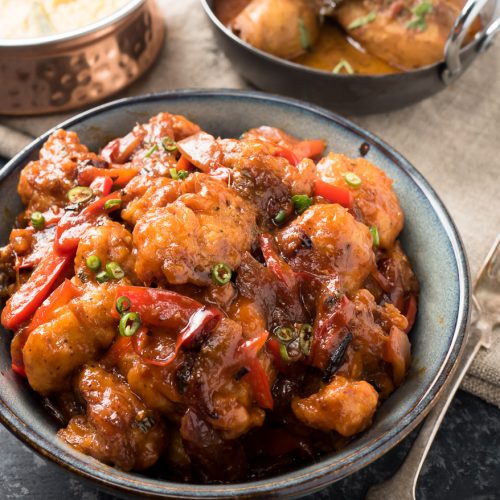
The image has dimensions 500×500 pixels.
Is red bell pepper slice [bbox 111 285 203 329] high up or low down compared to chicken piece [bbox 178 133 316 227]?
down

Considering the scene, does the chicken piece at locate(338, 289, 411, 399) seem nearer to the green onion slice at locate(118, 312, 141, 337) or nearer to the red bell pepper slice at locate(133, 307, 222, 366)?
the red bell pepper slice at locate(133, 307, 222, 366)

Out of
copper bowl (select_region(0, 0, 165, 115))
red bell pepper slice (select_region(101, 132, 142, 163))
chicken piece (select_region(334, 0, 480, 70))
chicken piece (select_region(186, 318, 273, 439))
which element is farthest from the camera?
chicken piece (select_region(334, 0, 480, 70))

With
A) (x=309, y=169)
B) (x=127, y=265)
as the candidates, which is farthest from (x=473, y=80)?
(x=127, y=265)

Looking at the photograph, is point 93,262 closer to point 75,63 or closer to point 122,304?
point 122,304

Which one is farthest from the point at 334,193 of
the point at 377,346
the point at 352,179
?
the point at 377,346

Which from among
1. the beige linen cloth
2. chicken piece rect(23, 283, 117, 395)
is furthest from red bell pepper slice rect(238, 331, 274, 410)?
the beige linen cloth

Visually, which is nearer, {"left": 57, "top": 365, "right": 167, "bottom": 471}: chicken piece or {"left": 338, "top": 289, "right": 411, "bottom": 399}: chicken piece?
{"left": 57, "top": 365, "right": 167, "bottom": 471}: chicken piece

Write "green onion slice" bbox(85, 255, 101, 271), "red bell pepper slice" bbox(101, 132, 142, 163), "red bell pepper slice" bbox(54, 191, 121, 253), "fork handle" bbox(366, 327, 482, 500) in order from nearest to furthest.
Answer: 1. "green onion slice" bbox(85, 255, 101, 271)
2. "red bell pepper slice" bbox(54, 191, 121, 253)
3. "fork handle" bbox(366, 327, 482, 500)
4. "red bell pepper slice" bbox(101, 132, 142, 163)

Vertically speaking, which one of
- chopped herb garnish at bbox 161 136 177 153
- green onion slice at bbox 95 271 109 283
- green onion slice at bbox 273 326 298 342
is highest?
chopped herb garnish at bbox 161 136 177 153
